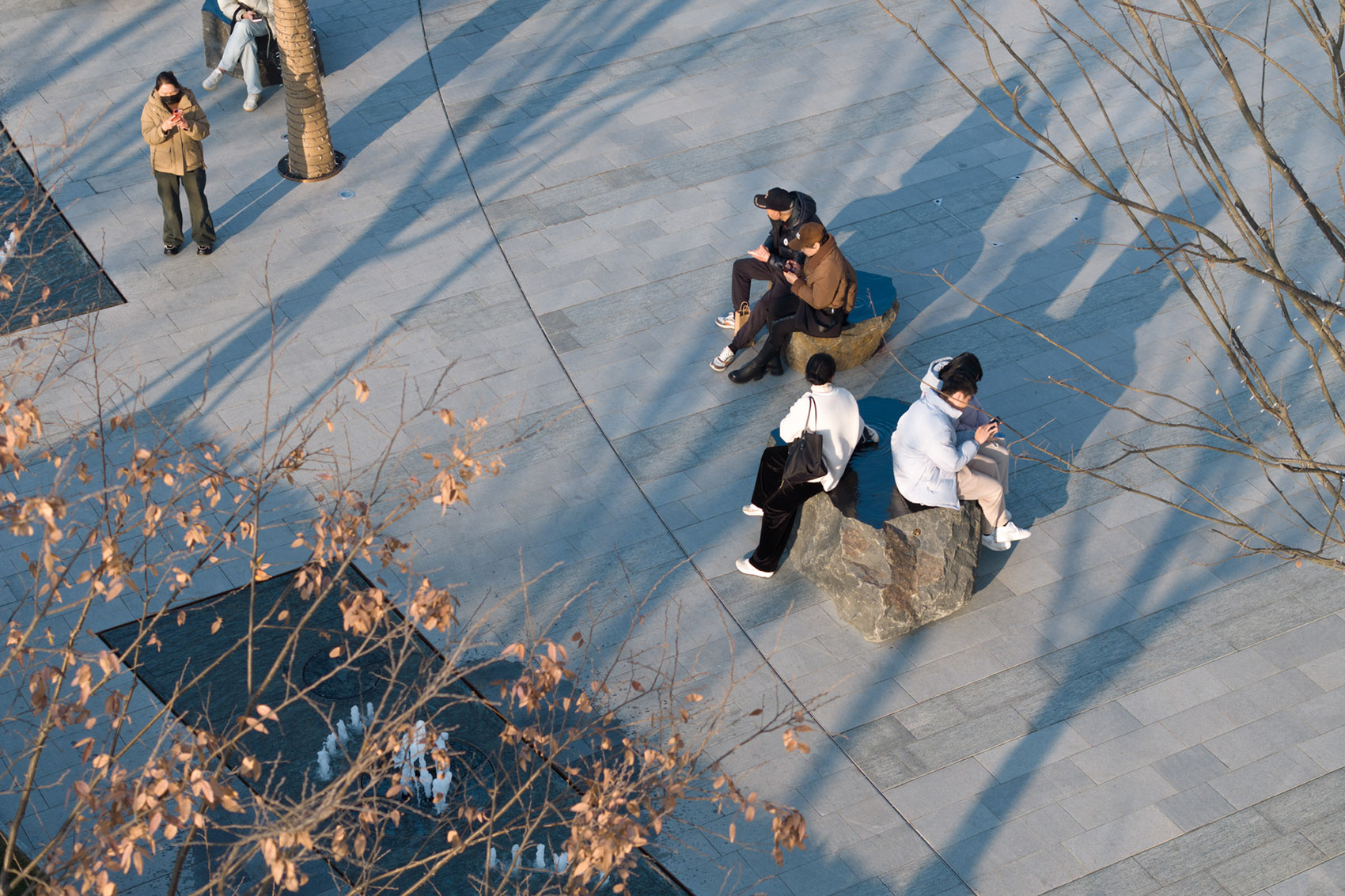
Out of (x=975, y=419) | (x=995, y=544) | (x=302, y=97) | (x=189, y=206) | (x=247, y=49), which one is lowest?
(x=995, y=544)

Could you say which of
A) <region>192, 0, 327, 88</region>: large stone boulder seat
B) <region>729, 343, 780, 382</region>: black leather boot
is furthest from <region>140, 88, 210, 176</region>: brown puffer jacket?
<region>729, 343, 780, 382</region>: black leather boot

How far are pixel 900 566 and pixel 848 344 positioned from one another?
2.56 m

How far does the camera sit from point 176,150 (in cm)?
1138

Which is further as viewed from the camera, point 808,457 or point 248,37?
point 248,37

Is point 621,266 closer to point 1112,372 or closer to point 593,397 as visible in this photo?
point 593,397

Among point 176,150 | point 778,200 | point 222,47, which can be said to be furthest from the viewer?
point 222,47

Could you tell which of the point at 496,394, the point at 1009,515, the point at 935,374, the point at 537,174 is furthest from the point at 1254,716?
the point at 537,174

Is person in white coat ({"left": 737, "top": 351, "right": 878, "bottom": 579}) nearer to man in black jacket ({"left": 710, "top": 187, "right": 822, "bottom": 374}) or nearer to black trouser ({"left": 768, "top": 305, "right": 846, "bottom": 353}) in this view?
black trouser ({"left": 768, "top": 305, "right": 846, "bottom": 353})

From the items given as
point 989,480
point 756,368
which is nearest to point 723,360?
point 756,368

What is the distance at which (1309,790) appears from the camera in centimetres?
805

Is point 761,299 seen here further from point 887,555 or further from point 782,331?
point 887,555

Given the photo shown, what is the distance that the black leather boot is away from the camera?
10719 millimetres

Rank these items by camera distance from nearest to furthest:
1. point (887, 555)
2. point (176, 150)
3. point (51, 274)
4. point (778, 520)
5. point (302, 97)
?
point (887, 555), point (778, 520), point (176, 150), point (51, 274), point (302, 97)

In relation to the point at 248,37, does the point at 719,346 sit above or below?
below
